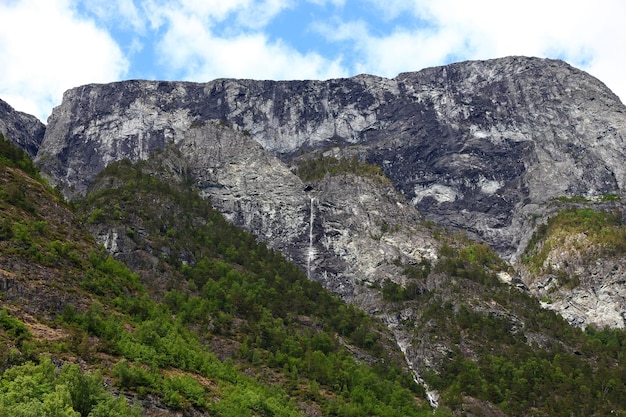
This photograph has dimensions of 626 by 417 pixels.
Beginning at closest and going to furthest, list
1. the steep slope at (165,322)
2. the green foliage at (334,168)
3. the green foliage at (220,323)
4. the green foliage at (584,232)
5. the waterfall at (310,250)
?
the steep slope at (165,322)
the green foliage at (220,323)
the waterfall at (310,250)
the green foliage at (584,232)
the green foliage at (334,168)

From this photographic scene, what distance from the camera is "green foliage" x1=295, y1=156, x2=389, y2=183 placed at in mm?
179500

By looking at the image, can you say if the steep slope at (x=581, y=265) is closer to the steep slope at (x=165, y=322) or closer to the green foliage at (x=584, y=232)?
the green foliage at (x=584, y=232)

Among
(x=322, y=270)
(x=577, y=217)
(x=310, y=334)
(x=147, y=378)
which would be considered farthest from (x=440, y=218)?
(x=147, y=378)

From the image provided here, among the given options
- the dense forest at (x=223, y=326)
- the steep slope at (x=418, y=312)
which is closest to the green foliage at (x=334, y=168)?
the dense forest at (x=223, y=326)

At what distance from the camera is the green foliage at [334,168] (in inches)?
7067

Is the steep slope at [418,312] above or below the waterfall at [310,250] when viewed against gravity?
below

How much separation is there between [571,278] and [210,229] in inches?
3210

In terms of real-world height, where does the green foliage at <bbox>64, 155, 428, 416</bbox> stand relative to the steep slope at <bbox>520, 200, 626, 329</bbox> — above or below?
below

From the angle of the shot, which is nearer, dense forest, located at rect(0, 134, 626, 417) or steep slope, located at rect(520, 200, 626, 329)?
dense forest, located at rect(0, 134, 626, 417)

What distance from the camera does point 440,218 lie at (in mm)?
196375

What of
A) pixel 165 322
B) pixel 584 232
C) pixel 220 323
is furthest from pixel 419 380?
pixel 584 232

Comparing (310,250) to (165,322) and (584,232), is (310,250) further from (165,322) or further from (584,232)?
(165,322)

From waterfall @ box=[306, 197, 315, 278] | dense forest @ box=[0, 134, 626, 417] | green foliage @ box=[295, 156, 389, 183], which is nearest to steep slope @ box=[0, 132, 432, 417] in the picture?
dense forest @ box=[0, 134, 626, 417]

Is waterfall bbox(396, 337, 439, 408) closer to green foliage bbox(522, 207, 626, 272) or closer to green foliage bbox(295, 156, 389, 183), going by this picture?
green foliage bbox(522, 207, 626, 272)
